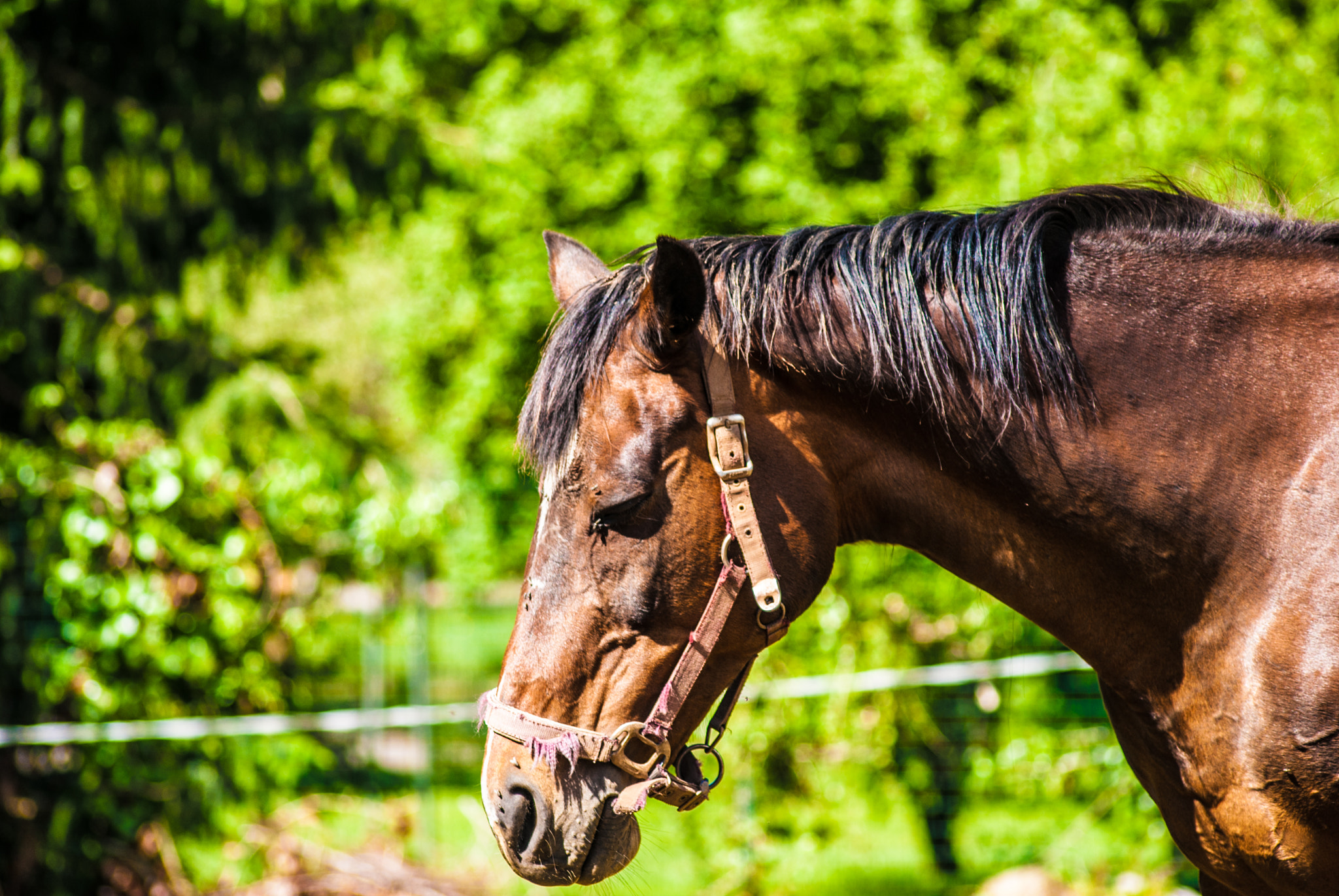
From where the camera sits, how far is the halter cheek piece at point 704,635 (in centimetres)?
165

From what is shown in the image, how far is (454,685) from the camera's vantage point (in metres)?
7.05

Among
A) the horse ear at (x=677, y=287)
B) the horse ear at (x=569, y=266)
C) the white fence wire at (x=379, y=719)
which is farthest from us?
the white fence wire at (x=379, y=719)

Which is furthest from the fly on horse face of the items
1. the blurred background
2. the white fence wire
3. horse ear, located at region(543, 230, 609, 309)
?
the white fence wire

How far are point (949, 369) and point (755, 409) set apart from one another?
338 millimetres

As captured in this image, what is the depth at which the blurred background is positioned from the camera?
4516 millimetres

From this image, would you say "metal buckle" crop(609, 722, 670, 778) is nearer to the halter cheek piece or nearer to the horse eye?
the halter cheek piece

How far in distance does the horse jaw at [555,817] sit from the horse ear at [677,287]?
0.76 m

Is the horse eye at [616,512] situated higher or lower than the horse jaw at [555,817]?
higher

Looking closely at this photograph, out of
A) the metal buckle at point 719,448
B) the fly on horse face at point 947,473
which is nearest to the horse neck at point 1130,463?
the fly on horse face at point 947,473

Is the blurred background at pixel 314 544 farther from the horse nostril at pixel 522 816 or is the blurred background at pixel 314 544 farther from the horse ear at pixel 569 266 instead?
the horse nostril at pixel 522 816

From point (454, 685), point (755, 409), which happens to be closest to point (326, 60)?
point (454, 685)

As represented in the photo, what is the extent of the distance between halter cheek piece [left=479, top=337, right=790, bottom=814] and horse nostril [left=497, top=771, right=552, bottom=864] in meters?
0.07

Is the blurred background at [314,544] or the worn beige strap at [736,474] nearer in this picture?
the worn beige strap at [736,474]

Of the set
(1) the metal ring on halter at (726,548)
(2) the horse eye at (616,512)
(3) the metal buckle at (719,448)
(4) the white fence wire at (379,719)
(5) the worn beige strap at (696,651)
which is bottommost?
(4) the white fence wire at (379,719)
